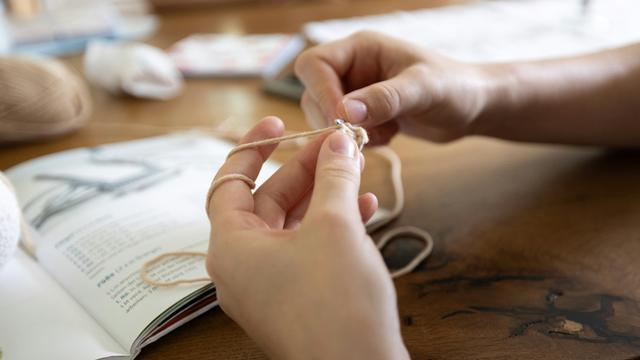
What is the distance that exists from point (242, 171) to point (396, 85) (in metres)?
0.18

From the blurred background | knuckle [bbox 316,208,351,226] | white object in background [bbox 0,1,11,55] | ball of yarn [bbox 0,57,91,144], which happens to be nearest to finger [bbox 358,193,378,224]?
knuckle [bbox 316,208,351,226]

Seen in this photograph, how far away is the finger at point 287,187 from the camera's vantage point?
0.47 meters

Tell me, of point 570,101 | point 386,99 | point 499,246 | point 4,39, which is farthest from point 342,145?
point 4,39

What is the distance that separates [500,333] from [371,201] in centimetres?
15

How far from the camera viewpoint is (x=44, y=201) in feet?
2.02

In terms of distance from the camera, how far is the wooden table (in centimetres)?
43

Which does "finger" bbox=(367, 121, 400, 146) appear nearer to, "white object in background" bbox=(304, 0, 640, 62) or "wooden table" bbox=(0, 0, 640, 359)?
"wooden table" bbox=(0, 0, 640, 359)

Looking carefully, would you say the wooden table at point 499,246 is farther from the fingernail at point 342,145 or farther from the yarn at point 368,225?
the fingernail at point 342,145

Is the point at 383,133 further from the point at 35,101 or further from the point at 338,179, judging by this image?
the point at 35,101

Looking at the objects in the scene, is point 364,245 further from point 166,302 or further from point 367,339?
point 166,302

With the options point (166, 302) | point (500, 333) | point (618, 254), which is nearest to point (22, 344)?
point (166, 302)

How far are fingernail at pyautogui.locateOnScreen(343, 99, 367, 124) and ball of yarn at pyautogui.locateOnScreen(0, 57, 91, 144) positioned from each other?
49cm

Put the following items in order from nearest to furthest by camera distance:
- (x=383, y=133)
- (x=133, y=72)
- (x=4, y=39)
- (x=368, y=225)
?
(x=368, y=225), (x=383, y=133), (x=133, y=72), (x=4, y=39)

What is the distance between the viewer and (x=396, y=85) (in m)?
0.54
